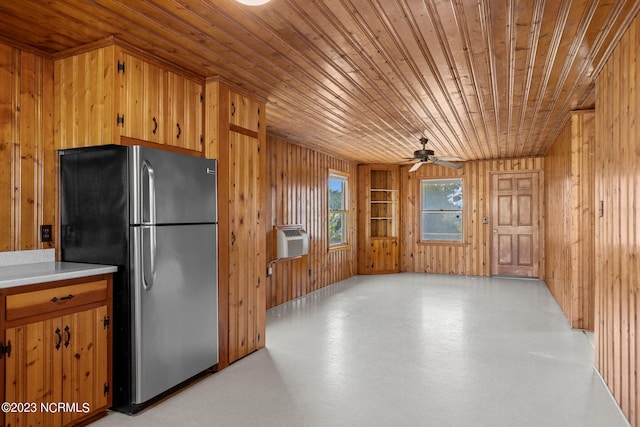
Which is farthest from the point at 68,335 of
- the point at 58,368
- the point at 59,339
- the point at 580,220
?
the point at 580,220

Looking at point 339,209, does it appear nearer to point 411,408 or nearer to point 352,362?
point 352,362

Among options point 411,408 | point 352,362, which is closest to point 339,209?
point 352,362

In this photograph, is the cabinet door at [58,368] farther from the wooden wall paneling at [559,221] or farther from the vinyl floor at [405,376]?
the wooden wall paneling at [559,221]

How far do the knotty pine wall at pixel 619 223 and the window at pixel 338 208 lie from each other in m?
4.92

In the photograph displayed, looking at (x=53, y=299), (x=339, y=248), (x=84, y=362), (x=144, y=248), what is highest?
(x=144, y=248)

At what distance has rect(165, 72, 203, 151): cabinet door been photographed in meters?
3.05

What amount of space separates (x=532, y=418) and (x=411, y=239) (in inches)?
257

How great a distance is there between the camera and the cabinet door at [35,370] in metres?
2.08

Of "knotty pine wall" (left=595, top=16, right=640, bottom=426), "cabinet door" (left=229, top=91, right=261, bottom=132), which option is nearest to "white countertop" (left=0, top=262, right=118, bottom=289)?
"cabinet door" (left=229, top=91, right=261, bottom=132)

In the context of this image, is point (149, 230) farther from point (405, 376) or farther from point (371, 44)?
point (405, 376)

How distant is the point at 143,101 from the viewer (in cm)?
281

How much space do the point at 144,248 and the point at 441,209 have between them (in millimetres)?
7325

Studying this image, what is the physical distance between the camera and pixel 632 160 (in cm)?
242

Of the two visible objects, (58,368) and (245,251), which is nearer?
(58,368)
